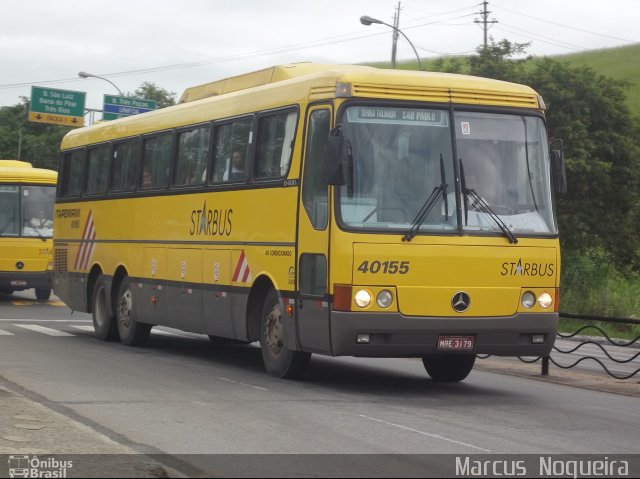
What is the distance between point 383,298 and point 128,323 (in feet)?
25.7

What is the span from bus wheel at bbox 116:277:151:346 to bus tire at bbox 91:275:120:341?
0.88 feet

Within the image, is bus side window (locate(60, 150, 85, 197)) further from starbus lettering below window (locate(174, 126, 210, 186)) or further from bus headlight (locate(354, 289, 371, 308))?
bus headlight (locate(354, 289, 371, 308))

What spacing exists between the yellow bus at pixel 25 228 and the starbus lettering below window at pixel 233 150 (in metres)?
16.5

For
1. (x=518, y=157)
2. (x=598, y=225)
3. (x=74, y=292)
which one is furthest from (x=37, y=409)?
(x=598, y=225)

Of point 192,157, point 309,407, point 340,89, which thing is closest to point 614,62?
point 192,157

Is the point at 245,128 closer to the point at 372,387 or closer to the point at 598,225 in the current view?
the point at 372,387

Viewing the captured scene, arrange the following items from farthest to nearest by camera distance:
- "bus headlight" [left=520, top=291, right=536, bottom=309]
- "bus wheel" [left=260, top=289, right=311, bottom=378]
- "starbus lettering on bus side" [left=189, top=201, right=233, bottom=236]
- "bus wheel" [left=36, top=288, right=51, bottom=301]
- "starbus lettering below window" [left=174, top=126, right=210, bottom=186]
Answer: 1. "bus wheel" [left=36, top=288, right=51, bottom=301]
2. "starbus lettering below window" [left=174, top=126, right=210, bottom=186]
3. "starbus lettering on bus side" [left=189, top=201, right=233, bottom=236]
4. "bus wheel" [left=260, top=289, right=311, bottom=378]
5. "bus headlight" [left=520, top=291, right=536, bottom=309]

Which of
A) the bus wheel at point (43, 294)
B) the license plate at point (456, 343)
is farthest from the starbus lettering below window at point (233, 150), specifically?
the bus wheel at point (43, 294)

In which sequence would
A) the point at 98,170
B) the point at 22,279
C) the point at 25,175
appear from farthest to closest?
the point at 25,175 → the point at 22,279 → the point at 98,170

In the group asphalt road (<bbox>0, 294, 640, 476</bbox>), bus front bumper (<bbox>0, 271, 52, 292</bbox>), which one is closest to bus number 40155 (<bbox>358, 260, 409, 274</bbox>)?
asphalt road (<bbox>0, 294, 640, 476</bbox>)

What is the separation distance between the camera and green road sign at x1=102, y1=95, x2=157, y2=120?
55719 millimetres

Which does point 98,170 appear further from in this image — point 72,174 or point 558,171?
point 558,171

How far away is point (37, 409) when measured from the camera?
37.1 ft

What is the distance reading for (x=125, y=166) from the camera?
2092cm
